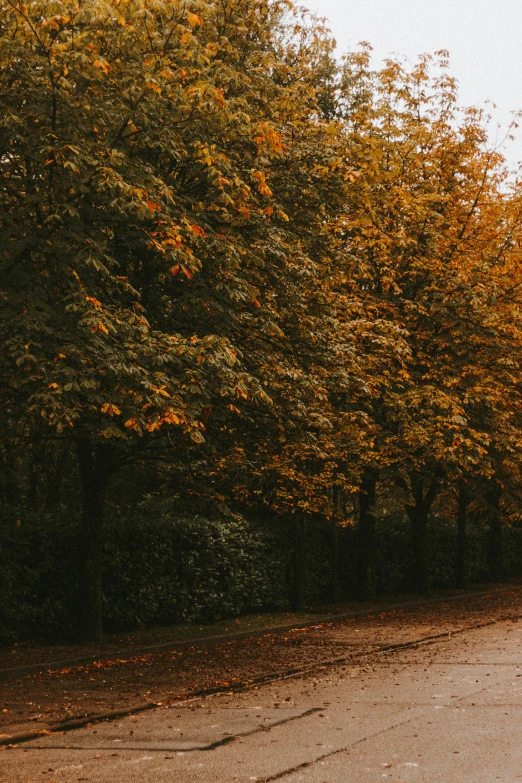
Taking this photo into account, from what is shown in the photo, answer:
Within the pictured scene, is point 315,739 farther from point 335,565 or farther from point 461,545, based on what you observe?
point 461,545

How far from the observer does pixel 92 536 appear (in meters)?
15.4

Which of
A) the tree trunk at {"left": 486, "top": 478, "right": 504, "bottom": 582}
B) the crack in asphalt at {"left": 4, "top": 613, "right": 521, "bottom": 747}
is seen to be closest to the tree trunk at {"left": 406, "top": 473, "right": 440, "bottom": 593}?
the tree trunk at {"left": 486, "top": 478, "right": 504, "bottom": 582}

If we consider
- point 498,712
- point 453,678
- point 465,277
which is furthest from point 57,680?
point 465,277

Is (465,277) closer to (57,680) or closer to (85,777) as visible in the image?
(57,680)

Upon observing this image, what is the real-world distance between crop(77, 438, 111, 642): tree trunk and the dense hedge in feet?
1.24

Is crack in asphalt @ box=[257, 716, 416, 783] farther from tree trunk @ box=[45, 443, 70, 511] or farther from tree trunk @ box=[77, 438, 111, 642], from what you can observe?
tree trunk @ box=[45, 443, 70, 511]

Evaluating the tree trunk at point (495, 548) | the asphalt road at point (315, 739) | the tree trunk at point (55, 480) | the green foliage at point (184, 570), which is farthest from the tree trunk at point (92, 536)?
the tree trunk at point (495, 548)

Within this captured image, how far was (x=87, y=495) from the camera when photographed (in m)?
15.7

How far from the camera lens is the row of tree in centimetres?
1077

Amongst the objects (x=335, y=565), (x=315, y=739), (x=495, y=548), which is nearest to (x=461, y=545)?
(x=495, y=548)

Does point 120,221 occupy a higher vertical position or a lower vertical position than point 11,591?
higher

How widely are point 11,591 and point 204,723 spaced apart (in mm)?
6566

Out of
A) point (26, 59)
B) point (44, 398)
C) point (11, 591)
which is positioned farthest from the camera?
point (11, 591)

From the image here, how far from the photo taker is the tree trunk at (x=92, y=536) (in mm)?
15266
